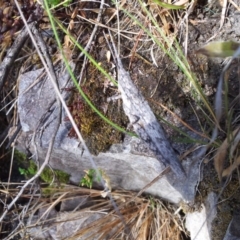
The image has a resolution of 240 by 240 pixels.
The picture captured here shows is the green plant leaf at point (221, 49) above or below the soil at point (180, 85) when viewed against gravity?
above

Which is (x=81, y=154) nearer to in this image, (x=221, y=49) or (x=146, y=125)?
(x=146, y=125)

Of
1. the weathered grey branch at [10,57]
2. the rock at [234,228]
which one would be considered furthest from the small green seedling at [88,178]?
the rock at [234,228]

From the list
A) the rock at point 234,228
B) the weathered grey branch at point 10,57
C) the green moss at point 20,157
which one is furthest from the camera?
the green moss at point 20,157

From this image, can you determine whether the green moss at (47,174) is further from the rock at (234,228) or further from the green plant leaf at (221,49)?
the green plant leaf at (221,49)

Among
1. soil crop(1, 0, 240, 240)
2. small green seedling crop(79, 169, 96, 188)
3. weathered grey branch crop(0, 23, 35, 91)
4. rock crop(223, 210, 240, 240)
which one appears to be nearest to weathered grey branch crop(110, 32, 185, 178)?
soil crop(1, 0, 240, 240)

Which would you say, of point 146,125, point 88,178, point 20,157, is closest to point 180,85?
point 146,125

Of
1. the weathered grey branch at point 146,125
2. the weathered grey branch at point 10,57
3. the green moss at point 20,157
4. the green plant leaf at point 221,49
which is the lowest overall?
the green moss at point 20,157

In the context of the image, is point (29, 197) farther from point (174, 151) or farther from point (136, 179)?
point (174, 151)

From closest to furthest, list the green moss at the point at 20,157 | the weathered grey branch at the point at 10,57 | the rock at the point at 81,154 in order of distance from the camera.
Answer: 1. the rock at the point at 81,154
2. the weathered grey branch at the point at 10,57
3. the green moss at the point at 20,157
